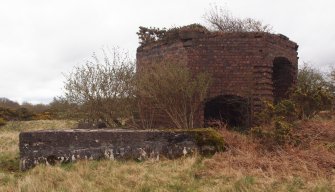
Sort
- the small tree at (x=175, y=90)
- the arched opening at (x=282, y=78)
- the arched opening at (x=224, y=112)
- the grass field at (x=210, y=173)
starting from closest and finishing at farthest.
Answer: the grass field at (x=210, y=173), the small tree at (x=175, y=90), the arched opening at (x=224, y=112), the arched opening at (x=282, y=78)

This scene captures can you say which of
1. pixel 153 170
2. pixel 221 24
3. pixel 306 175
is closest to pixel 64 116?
pixel 153 170

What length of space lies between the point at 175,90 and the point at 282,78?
18.4 feet

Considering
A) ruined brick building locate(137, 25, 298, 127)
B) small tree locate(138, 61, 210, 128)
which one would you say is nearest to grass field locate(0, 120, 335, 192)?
small tree locate(138, 61, 210, 128)

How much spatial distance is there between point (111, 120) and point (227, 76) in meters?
4.20

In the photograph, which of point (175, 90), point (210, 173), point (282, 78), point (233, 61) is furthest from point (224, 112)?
point (210, 173)

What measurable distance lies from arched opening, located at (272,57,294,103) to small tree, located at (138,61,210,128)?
4336 mm

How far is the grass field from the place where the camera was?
6.44 m

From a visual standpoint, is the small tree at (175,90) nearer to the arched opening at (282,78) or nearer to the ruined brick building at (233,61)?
the ruined brick building at (233,61)

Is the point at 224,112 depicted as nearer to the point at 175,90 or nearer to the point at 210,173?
the point at 175,90

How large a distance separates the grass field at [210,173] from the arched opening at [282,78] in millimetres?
6975

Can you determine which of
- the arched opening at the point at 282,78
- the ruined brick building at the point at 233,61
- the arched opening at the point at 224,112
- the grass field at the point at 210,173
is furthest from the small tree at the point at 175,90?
the arched opening at the point at 282,78

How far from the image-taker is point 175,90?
12.6 meters

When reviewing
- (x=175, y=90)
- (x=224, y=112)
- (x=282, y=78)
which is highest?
(x=282, y=78)

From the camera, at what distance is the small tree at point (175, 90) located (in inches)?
491
